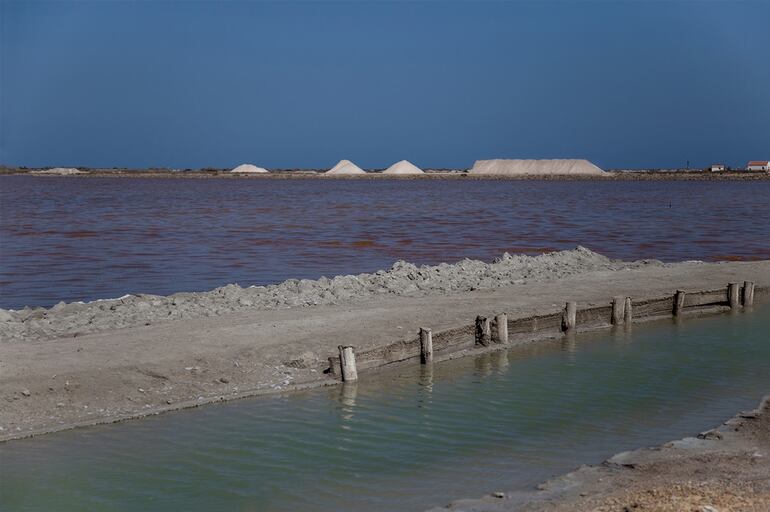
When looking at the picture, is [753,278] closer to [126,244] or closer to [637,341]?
[637,341]

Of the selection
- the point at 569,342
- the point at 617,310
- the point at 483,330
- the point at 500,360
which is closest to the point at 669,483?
the point at 500,360

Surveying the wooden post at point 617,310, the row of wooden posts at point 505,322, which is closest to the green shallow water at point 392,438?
the row of wooden posts at point 505,322

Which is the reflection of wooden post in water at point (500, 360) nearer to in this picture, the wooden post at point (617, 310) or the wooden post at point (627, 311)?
the wooden post at point (617, 310)

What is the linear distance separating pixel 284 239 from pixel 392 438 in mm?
27628

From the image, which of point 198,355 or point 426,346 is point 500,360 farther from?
point 198,355

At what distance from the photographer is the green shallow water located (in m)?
9.65

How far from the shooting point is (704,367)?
1555 cm

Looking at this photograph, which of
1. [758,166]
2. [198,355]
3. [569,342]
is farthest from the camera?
[758,166]

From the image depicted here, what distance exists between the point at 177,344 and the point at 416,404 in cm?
413

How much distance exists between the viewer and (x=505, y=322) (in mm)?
16625

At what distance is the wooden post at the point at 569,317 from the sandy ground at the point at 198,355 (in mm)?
878

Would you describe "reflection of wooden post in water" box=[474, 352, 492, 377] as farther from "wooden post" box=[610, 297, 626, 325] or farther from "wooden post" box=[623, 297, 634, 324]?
"wooden post" box=[623, 297, 634, 324]

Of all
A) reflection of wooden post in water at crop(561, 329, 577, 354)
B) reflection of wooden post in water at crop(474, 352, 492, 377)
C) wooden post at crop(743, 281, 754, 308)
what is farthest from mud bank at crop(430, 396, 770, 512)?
wooden post at crop(743, 281, 754, 308)

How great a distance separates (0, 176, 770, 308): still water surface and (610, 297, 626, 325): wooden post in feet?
32.1
